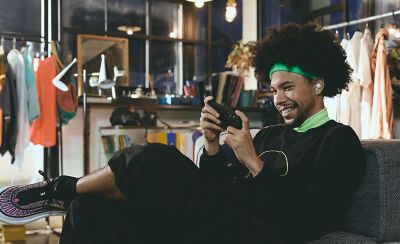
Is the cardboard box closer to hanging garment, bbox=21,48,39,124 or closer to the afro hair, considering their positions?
hanging garment, bbox=21,48,39,124

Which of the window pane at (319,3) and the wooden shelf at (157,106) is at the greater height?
the window pane at (319,3)

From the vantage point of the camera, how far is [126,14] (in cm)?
513

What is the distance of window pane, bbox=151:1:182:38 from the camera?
5281 mm

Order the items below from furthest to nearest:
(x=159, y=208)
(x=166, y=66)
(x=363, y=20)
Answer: (x=166, y=66) < (x=363, y=20) < (x=159, y=208)

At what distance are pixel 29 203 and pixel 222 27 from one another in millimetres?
4294

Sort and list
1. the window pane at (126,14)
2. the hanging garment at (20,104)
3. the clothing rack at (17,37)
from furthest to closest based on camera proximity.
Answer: the window pane at (126,14)
the clothing rack at (17,37)
the hanging garment at (20,104)

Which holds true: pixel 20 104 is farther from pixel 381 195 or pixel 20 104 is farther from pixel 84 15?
pixel 381 195

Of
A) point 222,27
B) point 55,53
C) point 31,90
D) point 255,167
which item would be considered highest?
point 222,27

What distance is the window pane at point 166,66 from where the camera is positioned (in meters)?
5.24

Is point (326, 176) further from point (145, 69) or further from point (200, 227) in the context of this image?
point (145, 69)

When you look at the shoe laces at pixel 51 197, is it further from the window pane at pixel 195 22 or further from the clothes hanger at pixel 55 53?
the window pane at pixel 195 22

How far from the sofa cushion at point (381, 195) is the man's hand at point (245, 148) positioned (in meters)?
0.33

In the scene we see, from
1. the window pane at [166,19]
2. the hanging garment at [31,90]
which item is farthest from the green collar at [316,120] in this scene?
the window pane at [166,19]

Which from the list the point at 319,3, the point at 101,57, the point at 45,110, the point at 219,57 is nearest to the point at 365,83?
the point at 319,3
